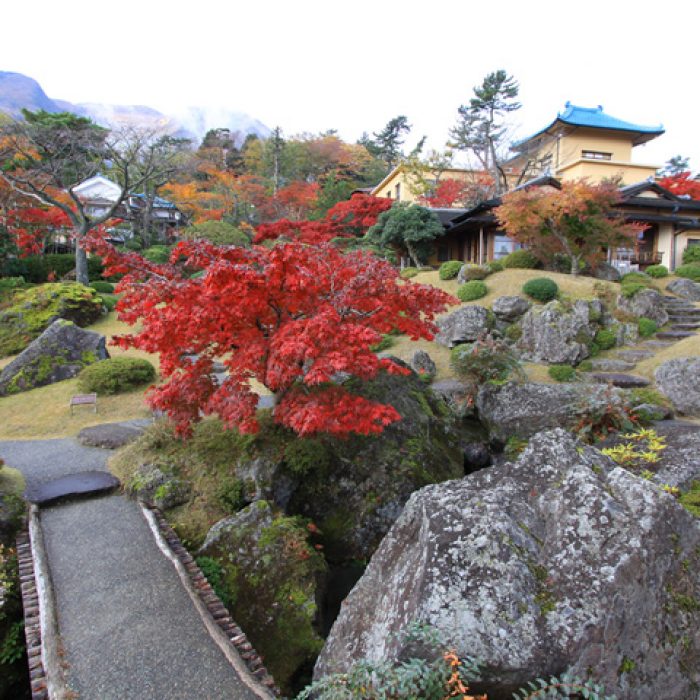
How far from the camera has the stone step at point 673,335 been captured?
47.1ft

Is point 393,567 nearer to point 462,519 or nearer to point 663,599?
point 462,519

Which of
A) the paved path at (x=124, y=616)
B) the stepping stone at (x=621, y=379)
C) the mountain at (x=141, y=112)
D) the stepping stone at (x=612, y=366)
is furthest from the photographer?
the mountain at (x=141, y=112)

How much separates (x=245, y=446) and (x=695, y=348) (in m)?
12.0

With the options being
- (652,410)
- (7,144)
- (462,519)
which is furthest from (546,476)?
(7,144)

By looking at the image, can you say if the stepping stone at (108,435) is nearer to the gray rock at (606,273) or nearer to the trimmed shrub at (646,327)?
the trimmed shrub at (646,327)

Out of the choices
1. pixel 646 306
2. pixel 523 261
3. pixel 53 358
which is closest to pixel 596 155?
pixel 523 261

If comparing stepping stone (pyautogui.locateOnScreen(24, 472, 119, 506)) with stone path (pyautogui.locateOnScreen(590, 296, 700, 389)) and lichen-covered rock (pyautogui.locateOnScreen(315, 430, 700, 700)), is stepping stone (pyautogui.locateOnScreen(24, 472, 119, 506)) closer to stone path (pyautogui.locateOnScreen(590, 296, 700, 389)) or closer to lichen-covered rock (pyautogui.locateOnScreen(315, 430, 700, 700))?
lichen-covered rock (pyautogui.locateOnScreen(315, 430, 700, 700))

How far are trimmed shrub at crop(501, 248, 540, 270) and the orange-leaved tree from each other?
2.97 feet

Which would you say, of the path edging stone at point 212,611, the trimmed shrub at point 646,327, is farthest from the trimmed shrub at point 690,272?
the path edging stone at point 212,611

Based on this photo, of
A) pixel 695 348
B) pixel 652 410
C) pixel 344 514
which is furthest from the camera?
pixel 695 348

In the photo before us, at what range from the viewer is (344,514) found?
6930mm

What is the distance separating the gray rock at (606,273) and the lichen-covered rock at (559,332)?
470 cm

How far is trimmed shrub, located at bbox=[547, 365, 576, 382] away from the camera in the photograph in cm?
1275

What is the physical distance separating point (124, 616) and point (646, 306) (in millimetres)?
16238
